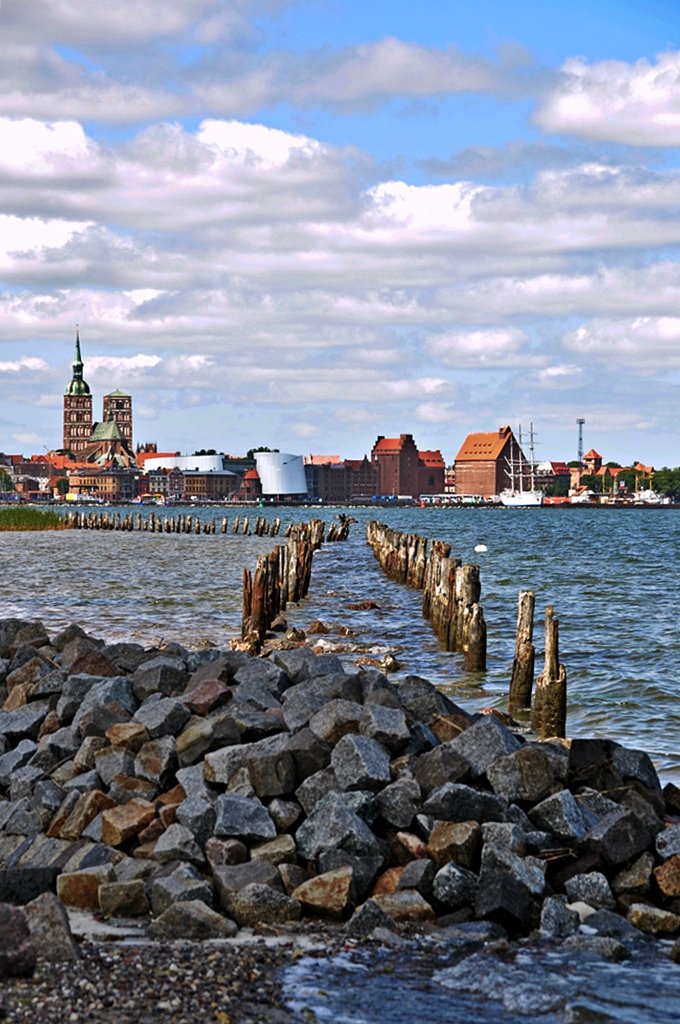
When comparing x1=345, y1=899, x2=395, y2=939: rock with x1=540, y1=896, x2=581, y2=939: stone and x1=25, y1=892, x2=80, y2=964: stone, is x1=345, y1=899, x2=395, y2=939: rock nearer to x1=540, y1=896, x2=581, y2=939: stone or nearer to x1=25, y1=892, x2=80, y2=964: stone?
x1=540, y1=896, x2=581, y2=939: stone

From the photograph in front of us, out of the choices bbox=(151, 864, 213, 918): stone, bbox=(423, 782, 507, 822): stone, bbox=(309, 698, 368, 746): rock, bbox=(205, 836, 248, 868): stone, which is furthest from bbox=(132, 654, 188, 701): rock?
bbox=(151, 864, 213, 918): stone

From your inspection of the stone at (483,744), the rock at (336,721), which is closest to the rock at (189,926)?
the rock at (336,721)

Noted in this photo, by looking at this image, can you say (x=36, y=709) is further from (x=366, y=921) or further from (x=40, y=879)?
(x=366, y=921)

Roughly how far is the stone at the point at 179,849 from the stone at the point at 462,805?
5.20 ft

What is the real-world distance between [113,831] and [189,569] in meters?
37.4

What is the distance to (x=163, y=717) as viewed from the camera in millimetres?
10336

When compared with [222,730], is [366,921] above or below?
below

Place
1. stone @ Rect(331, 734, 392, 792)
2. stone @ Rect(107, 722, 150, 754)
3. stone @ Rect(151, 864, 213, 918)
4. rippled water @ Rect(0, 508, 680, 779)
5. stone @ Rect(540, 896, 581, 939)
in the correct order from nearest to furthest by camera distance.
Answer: stone @ Rect(540, 896, 581, 939) → stone @ Rect(151, 864, 213, 918) → stone @ Rect(331, 734, 392, 792) → stone @ Rect(107, 722, 150, 754) → rippled water @ Rect(0, 508, 680, 779)

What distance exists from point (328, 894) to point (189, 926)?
90 cm

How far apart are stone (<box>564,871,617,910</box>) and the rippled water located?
159 inches

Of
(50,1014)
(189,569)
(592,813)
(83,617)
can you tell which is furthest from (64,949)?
(189,569)

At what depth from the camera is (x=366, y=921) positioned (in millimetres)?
7348

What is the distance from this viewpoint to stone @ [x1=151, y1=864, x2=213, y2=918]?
7570 millimetres

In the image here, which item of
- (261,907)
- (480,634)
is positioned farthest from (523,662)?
(261,907)
